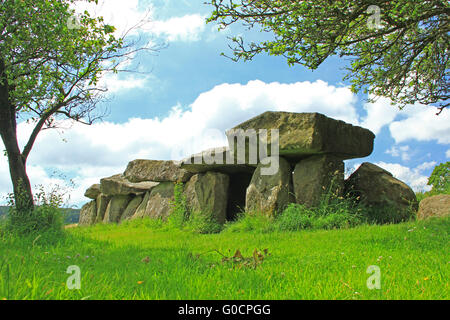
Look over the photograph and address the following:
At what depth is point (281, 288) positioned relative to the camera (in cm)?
325

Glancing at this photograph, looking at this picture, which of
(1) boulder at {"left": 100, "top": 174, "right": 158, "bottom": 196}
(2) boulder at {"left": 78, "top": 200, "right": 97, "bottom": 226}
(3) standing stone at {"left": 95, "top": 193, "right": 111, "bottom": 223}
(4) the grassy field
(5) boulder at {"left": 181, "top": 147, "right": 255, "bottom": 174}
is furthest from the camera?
(2) boulder at {"left": 78, "top": 200, "right": 97, "bottom": 226}

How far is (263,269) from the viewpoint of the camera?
398 cm

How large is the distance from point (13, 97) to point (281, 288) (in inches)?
342

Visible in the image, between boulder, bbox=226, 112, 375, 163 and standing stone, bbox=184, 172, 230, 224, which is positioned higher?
boulder, bbox=226, 112, 375, 163

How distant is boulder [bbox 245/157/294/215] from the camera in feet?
30.8

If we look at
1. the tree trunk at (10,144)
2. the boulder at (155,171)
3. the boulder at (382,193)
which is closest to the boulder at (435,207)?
the boulder at (382,193)

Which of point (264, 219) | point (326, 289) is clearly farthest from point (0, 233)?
point (326, 289)

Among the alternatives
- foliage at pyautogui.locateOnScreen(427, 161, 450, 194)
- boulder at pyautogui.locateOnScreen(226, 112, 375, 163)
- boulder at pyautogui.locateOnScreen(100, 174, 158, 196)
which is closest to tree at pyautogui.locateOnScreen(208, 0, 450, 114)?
boulder at pyautogui.locateOnScreen(226, 112, 375, 163)

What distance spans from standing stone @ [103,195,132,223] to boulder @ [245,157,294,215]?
24.3 ft

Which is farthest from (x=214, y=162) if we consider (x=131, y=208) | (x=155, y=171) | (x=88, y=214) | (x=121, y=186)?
(x=88, y=214)

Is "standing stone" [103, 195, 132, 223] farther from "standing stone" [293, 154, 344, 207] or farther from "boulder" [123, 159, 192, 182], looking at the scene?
"standing stone" [293, 154, 344, 207]

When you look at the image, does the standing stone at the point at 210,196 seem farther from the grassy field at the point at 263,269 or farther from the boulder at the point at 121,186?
the grassy field at the point at 263,269

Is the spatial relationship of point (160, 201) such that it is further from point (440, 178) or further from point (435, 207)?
point (440, 178)
